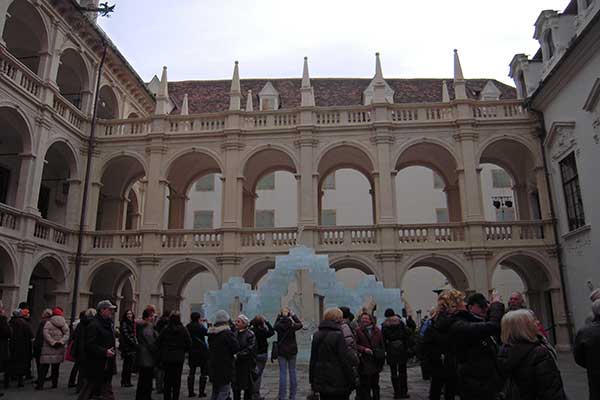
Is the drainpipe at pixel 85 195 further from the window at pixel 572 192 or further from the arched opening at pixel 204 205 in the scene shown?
the window at pixel 572 192

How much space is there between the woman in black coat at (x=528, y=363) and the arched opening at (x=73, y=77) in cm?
2307

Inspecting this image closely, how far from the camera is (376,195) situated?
22.1 meters

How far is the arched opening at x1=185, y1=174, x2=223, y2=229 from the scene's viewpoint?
116 ft

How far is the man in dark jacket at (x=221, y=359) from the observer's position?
728 centimetres

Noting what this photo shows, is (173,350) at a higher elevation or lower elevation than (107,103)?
lower

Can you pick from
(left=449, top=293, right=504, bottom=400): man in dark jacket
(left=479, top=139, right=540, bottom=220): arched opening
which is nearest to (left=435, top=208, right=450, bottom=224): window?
(left=479, top=139, right=540, bottom=220): arched opening

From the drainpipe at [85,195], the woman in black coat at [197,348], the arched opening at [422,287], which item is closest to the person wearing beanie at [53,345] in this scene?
the woman in black coat at [197,348]

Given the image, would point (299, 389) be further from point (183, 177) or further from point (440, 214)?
point (440, 214)

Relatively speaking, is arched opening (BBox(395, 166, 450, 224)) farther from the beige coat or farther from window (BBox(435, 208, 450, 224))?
the beige coat

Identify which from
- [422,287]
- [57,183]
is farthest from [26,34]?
[422,287]

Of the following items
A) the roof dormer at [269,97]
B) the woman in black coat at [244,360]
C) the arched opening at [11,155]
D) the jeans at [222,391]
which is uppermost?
the roof dormer at [269,97]

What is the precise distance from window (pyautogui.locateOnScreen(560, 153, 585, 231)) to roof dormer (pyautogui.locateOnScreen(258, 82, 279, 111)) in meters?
16.4

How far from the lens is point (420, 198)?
35.0 metres

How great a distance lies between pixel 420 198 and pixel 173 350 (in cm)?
2907
